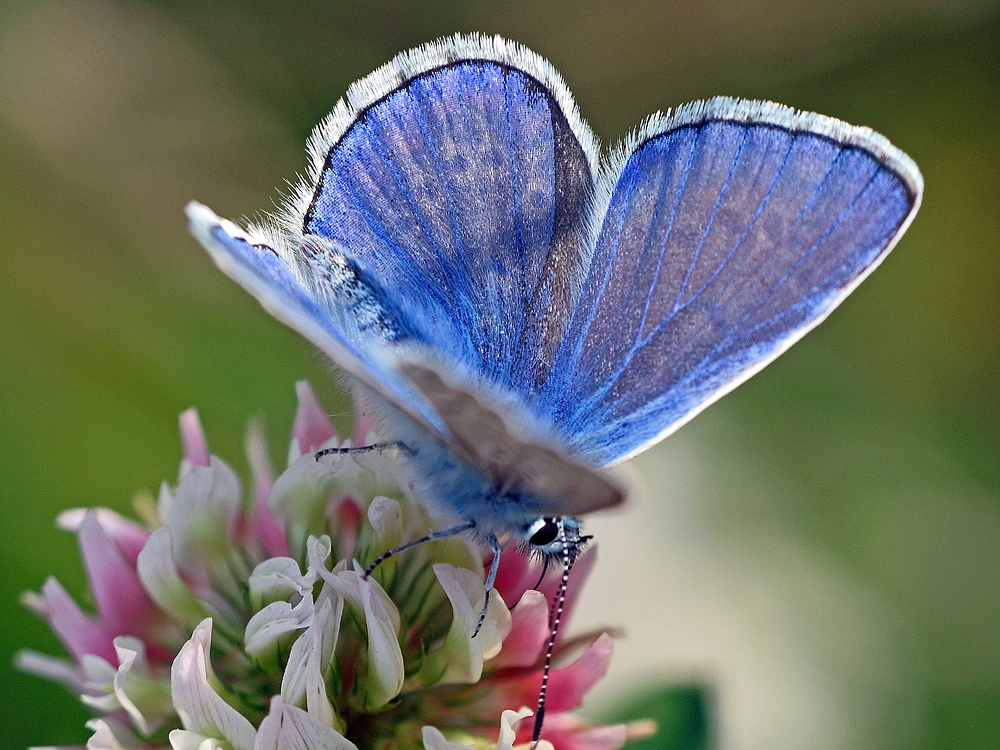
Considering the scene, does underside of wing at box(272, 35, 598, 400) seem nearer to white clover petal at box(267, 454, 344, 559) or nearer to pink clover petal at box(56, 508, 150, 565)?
white clover petal at box(267, 454, 344, 559)

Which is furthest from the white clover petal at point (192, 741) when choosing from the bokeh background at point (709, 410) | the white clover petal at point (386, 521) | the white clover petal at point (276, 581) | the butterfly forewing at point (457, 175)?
the bokeh background at point (709, 410)

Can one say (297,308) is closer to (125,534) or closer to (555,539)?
(555,539)

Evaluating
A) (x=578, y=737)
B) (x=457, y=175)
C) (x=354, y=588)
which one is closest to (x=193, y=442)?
(x=354, y=588)

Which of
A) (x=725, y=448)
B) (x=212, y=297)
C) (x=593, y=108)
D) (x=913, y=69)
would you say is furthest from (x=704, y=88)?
(x=212, y=297)

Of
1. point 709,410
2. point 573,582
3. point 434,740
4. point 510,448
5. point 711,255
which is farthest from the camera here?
point 709,410

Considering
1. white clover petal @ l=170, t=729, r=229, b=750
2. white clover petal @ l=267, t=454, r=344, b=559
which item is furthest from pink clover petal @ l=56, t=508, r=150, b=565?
white clover petal @ l=170, t=729, r=229, b=750

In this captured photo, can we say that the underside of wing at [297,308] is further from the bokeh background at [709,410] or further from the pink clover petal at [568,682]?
the bokeh background at [709,410]
